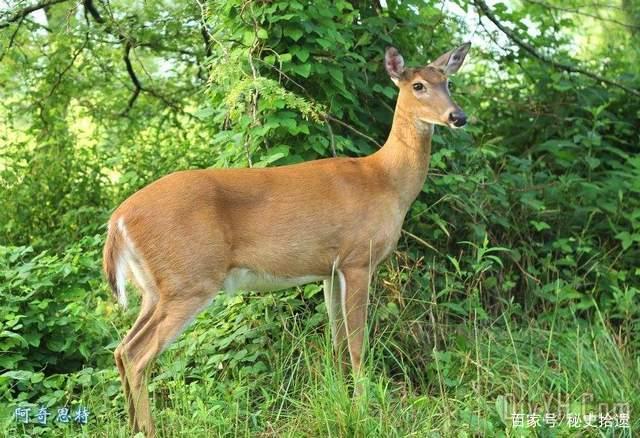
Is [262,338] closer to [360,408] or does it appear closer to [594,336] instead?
[360,408]

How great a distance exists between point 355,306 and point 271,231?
58 centimetres

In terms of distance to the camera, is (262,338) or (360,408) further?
(262,338)

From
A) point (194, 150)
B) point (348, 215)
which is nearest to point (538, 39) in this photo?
point (194, 150)

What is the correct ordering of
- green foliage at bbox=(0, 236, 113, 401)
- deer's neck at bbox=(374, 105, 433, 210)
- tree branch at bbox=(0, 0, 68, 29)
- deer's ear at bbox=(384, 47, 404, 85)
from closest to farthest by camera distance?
green foliage at bbox=(0, 236, 113, 401), deer's neck at bbox=(374, 105, 433, 210), deer's ear at bbox=(384, 47, 404, 85), tree branch at bbox=(0, 0, 68, 29)

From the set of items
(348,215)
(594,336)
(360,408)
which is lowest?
(594,336)

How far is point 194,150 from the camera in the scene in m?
7.94

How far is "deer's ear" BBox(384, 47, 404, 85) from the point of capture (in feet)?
18.4

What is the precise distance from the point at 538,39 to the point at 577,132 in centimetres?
77

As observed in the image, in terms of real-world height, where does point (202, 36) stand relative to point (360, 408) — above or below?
above

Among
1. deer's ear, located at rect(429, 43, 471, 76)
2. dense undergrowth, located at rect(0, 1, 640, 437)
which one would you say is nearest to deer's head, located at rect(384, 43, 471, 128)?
deer's ear, located at rect(429, 43, 471, 76)

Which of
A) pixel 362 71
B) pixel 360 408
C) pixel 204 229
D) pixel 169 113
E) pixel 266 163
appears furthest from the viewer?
pixel 169 113

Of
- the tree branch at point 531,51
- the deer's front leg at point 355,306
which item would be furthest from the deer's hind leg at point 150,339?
the tree branch at point 531,51

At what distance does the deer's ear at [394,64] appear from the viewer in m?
5.62

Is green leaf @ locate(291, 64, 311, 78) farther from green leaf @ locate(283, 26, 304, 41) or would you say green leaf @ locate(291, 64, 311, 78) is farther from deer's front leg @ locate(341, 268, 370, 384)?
deer's front leg @ locate(341, 268, 370, 384)
